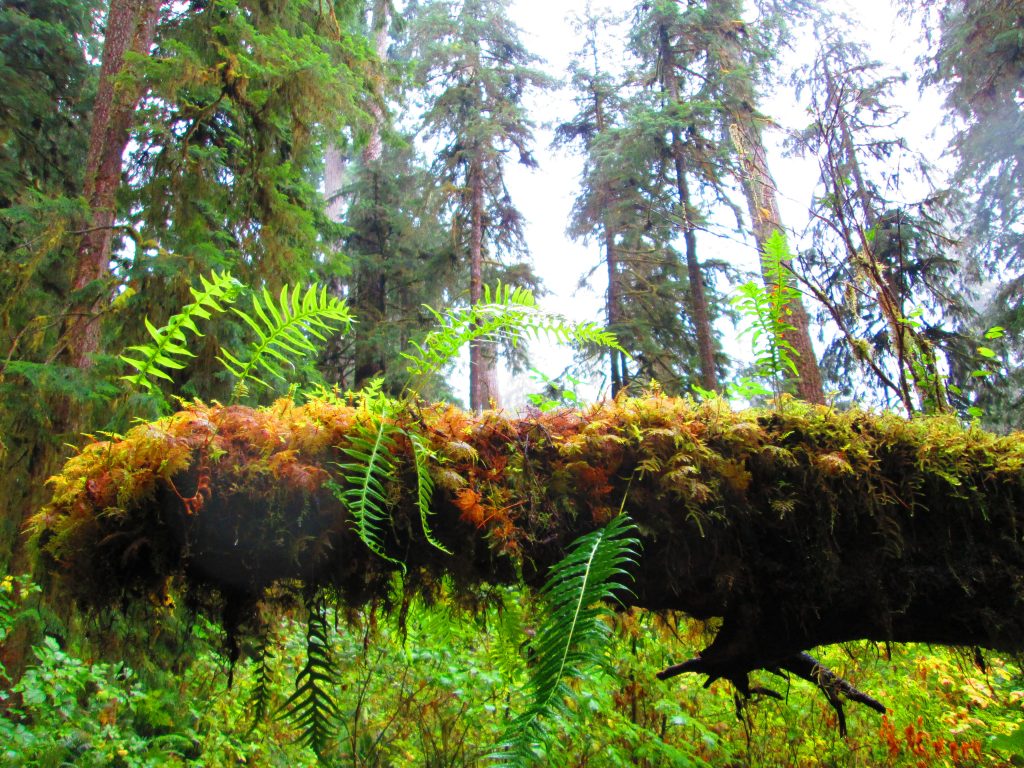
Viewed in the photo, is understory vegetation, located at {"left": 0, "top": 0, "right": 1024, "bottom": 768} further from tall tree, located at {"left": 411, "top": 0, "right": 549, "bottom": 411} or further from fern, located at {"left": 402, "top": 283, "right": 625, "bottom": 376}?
tall tree, located at {"left": 411, "top": 0, "right": 549, "bottom": 411}

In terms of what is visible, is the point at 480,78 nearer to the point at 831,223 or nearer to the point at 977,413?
the point at 831,223

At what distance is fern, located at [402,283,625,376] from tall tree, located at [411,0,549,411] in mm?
12361

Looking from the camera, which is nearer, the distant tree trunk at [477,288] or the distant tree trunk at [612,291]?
the distant tree trunk at [477,288]

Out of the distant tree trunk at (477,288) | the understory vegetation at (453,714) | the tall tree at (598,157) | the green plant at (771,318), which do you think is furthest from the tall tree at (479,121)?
the green plant at (771,318)

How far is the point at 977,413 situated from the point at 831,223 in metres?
1.26

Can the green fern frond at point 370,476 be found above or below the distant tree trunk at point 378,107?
below

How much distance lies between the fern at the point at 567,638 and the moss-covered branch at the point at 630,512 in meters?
0.16

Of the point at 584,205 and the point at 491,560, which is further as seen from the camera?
the point at 584,205

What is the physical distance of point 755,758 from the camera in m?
4.41

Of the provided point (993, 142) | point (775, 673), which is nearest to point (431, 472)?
point (775, 673)

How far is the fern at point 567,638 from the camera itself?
1109 millimetres

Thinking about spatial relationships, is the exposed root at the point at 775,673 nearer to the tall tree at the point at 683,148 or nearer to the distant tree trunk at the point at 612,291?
the tall tree at the point at 683,148

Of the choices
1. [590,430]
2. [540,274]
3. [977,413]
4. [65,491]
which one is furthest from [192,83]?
[540,274]

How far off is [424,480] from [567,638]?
0.43 m
